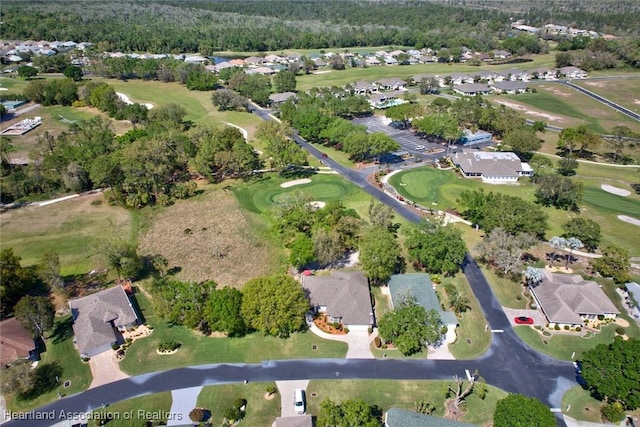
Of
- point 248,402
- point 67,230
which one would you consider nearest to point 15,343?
point 248,402

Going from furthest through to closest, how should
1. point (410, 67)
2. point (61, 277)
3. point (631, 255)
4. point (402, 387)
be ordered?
point (410, 67)
point (631, 255)
point (61, 277)
point (402, 387)

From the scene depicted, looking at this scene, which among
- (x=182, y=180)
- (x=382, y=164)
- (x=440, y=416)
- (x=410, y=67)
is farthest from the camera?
(x=410, y=67)

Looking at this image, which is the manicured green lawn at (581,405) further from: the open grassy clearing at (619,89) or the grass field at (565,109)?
the open grassy clearing at (619,89)

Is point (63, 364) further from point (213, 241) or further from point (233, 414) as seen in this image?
point (213, 241)

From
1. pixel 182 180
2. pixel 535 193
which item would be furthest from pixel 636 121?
pixel 182 180

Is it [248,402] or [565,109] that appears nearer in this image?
[248,402]

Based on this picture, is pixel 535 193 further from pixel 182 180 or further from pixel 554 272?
pixel 182 180
